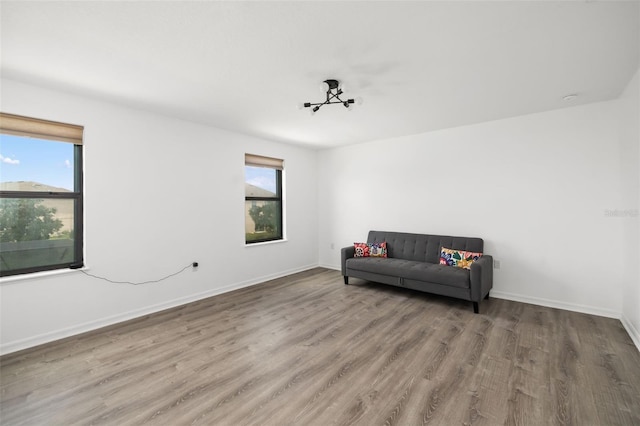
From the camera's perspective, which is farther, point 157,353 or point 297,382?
point 157,353

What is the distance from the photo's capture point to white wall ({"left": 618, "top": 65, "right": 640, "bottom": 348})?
2.69 metres

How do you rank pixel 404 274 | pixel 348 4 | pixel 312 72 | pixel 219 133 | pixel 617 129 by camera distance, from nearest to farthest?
pixel 348 4 < pixel 312 72 < pixel 617 129 < pixel 404 274 < pixel 219 133

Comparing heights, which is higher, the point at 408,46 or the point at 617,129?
the point at 408,46

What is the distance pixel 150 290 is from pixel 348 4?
3.68m

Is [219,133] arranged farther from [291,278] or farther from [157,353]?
[157,353]

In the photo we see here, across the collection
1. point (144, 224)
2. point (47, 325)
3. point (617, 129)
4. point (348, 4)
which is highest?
point (348, 4)

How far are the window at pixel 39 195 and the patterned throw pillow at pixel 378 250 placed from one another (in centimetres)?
387

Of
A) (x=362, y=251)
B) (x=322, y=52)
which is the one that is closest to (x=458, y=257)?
(x=362, y=251)

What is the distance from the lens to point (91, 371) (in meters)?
2.31

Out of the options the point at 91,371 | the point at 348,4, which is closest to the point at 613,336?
the point at 348,4

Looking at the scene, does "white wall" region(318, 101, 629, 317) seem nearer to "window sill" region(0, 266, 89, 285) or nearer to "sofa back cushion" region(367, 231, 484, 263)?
"sofa back cushion" region(367, 231, 484, 263)

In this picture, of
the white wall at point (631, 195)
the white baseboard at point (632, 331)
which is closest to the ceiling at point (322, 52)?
the white wall at point (631, 195)

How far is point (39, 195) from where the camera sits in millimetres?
2881

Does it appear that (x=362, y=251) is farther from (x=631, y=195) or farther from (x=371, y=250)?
(x=631, y=195)
